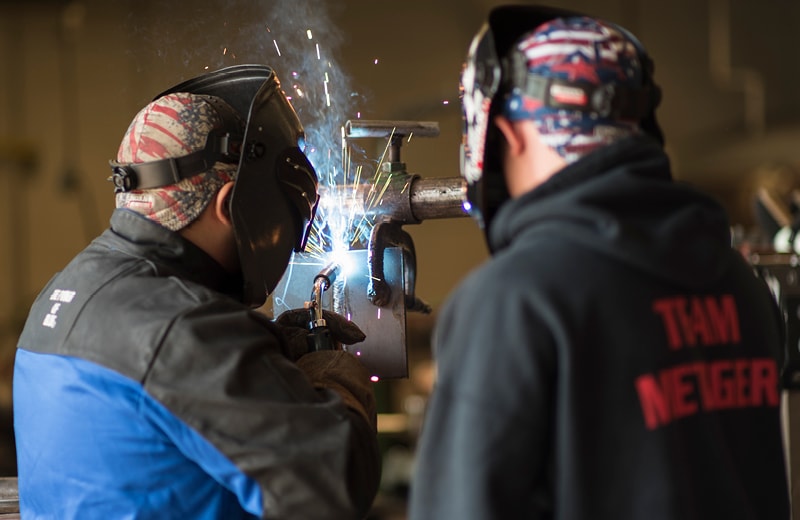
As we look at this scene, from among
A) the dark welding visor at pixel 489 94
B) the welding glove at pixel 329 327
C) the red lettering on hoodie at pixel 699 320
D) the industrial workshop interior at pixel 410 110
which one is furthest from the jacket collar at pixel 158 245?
the industrial workshop interior at pixel 410 110

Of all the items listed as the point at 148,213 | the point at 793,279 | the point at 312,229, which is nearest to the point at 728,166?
the point at 793,279

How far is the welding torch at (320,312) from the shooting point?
1751mm

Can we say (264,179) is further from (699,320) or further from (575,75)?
(699,320)

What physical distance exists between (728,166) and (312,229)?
187 inches

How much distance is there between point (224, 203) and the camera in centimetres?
163

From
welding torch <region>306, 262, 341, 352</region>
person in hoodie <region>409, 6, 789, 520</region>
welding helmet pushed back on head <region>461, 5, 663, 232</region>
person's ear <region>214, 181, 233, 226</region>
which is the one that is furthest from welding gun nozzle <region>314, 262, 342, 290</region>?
person in hoodie <region>409, 6, 789, 520</region>

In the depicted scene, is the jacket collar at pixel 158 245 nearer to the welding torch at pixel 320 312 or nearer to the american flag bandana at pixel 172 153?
the american flag bandana at pixel 172 153

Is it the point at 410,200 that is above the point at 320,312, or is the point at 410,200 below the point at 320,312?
above

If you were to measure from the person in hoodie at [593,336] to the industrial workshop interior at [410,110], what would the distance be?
13.5ft

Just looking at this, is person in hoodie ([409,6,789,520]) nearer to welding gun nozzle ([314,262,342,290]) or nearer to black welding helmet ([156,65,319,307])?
black welding helmet ([156,65,319,307])

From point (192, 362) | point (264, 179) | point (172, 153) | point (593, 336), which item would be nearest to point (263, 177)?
point (264, 179)

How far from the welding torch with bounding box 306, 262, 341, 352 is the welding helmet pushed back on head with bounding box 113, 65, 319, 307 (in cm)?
11

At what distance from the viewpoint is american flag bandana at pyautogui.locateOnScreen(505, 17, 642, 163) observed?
1.11 meters

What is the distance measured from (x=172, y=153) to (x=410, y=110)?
407 cm
